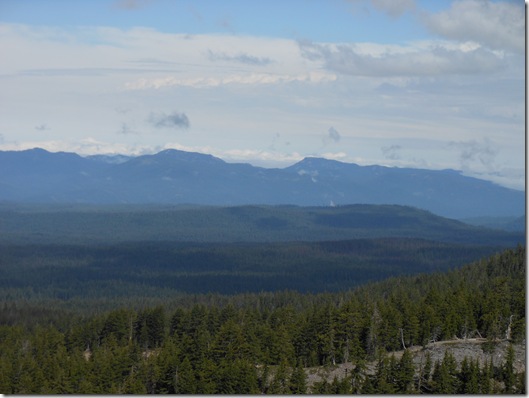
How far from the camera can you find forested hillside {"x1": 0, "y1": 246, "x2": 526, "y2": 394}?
68.2 meters

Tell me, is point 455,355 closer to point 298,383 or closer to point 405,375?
point 405,375

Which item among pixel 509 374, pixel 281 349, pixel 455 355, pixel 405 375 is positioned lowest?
pixel 281 349

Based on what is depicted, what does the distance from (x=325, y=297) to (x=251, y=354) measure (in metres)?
43.6

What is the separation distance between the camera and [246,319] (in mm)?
92750

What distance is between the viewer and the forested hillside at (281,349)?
68188 mm

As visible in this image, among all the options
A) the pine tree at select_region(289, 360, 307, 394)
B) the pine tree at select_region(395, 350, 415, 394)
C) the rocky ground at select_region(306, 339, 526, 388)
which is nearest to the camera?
the pine tree at select_region(395, 350, 415, 394)

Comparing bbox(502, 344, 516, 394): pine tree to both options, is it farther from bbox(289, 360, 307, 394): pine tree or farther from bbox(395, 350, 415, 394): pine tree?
bbox(289, 360, 307, 394): pine tree

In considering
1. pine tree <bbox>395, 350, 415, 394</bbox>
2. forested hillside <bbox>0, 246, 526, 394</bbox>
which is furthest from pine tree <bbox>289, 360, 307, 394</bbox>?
pine tree <bbox>395, 350, 415, 394</bbox>

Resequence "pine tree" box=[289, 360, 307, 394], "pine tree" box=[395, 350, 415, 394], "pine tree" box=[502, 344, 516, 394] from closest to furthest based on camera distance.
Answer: "pine tree" box=[502, 344, 516, 394]
"pine tree" box=[395, 350, 415, 394]
"pine tree" box=[289, 360, 307, 394]

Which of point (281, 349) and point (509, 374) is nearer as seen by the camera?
point (509, 374)

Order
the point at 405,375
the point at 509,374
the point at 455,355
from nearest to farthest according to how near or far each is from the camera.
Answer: the point at 509,374 → the point at 405,375 → the point at 455,355

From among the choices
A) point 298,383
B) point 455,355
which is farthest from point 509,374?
point 298,383

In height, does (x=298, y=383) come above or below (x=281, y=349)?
below

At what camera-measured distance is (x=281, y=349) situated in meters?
79.4
